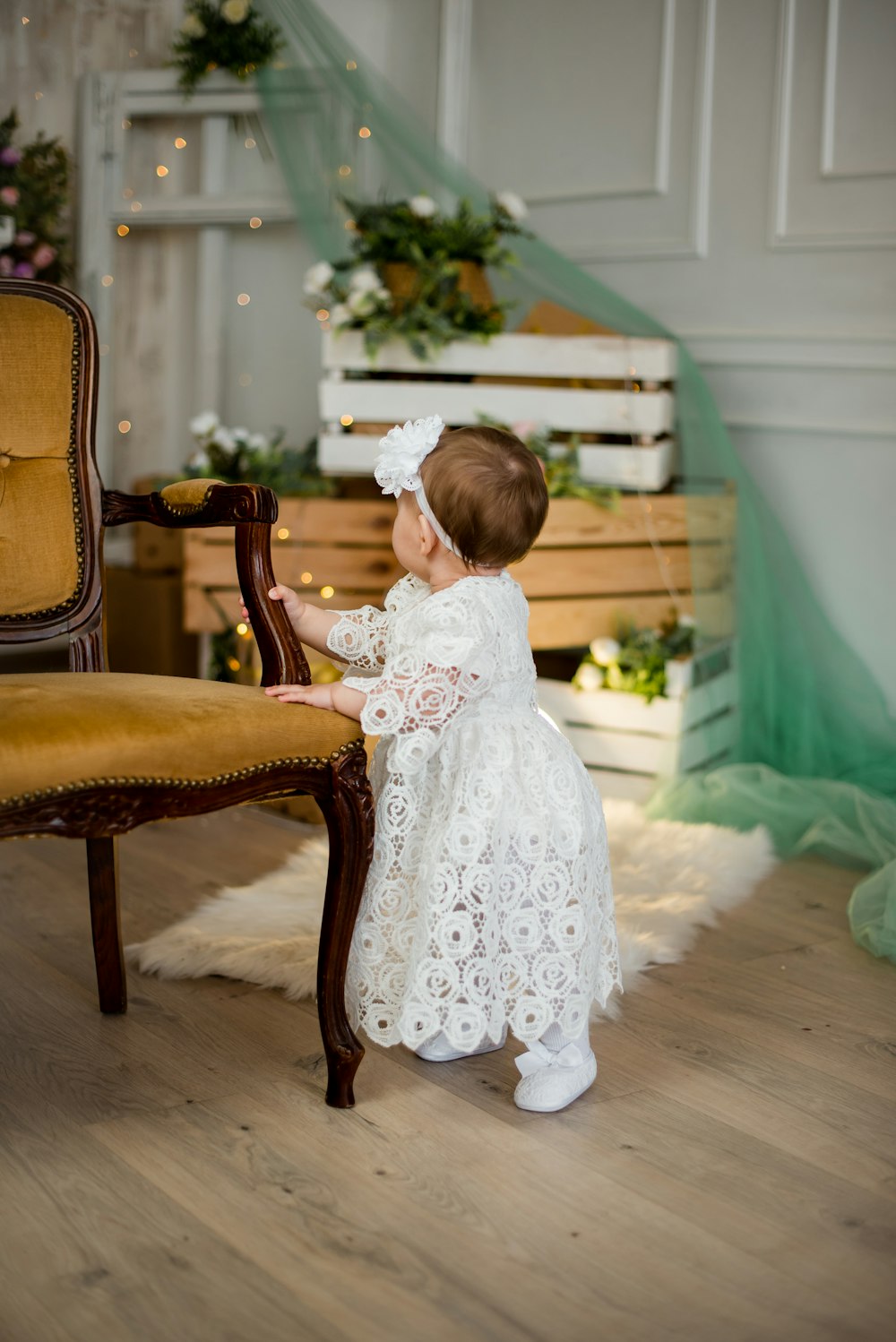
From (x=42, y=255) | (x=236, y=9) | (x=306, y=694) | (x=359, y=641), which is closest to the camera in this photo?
(x=306, y=694)

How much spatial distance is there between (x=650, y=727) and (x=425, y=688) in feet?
5.11

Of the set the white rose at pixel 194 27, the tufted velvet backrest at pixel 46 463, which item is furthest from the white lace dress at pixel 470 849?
the white rose at pixel 194 27

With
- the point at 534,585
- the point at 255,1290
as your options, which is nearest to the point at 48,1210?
the point at 255,1290

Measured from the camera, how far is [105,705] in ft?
4.89

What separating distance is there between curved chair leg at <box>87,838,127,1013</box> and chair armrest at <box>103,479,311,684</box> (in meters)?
0.42

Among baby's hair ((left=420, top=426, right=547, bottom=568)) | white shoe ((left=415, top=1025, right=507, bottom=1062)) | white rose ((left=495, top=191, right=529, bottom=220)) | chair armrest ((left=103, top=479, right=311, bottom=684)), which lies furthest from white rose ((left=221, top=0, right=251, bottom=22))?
white shoe ((left=415, top=1025, right=507, bottom=1062))

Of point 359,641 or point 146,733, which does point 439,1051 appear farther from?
point 146,733

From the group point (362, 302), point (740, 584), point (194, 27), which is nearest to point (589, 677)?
point (740, 584)

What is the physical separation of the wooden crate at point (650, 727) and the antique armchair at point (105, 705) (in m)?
1.50

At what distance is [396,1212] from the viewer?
1.46m

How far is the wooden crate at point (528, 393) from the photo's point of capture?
10.7 feet

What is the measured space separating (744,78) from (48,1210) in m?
3.07

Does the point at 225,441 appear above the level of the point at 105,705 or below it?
above

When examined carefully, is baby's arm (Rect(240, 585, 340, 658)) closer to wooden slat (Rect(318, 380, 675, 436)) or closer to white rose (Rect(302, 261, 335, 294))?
wooden slat (Rect(318, 380, 675, 436))
